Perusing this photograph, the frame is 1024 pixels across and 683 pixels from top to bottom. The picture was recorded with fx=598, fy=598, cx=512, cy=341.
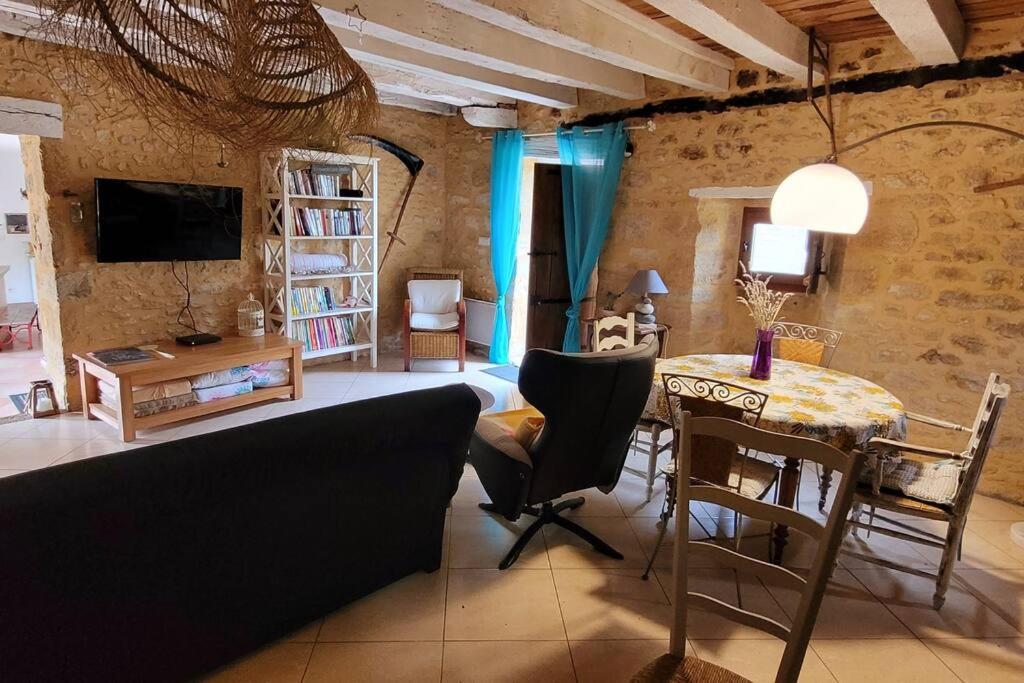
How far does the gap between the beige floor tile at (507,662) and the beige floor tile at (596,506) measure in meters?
0.95

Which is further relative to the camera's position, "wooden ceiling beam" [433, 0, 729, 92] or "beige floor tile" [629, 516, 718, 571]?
"wooden ceiling beam" [433, 0, 729, 92]

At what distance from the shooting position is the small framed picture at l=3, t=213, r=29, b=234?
7206mm

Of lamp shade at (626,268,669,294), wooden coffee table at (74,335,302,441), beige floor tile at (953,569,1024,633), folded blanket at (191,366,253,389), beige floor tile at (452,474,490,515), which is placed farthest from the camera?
lamp shade at (626,268,669,294)

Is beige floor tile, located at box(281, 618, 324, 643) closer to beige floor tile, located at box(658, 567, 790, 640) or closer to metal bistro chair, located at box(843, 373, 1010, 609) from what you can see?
beige floor tile, located at box(658, 567, 790, 640)

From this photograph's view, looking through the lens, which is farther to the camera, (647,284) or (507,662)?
(647,284)

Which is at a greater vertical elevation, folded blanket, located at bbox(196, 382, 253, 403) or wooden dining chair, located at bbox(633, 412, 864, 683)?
wooden dining chair, located at bbox(633, 412, 864, 683)

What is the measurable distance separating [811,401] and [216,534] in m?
2.35

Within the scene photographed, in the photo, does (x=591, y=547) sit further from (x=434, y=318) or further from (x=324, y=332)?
(x=324, y=332)

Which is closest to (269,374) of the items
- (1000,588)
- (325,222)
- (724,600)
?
(325,222)

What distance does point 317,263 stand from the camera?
528 centimetres

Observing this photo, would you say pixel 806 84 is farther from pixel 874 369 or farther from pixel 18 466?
pixel 18 466

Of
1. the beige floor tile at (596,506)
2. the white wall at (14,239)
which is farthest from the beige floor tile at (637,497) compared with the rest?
the white wall at (14,239)

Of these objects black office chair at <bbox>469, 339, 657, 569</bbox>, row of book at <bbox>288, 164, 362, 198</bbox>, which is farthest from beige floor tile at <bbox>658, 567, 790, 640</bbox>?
row of book at <bbox>288, 164, 362, 198</bbox>

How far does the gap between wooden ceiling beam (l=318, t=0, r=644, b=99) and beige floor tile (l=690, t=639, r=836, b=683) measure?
2.70 metres
